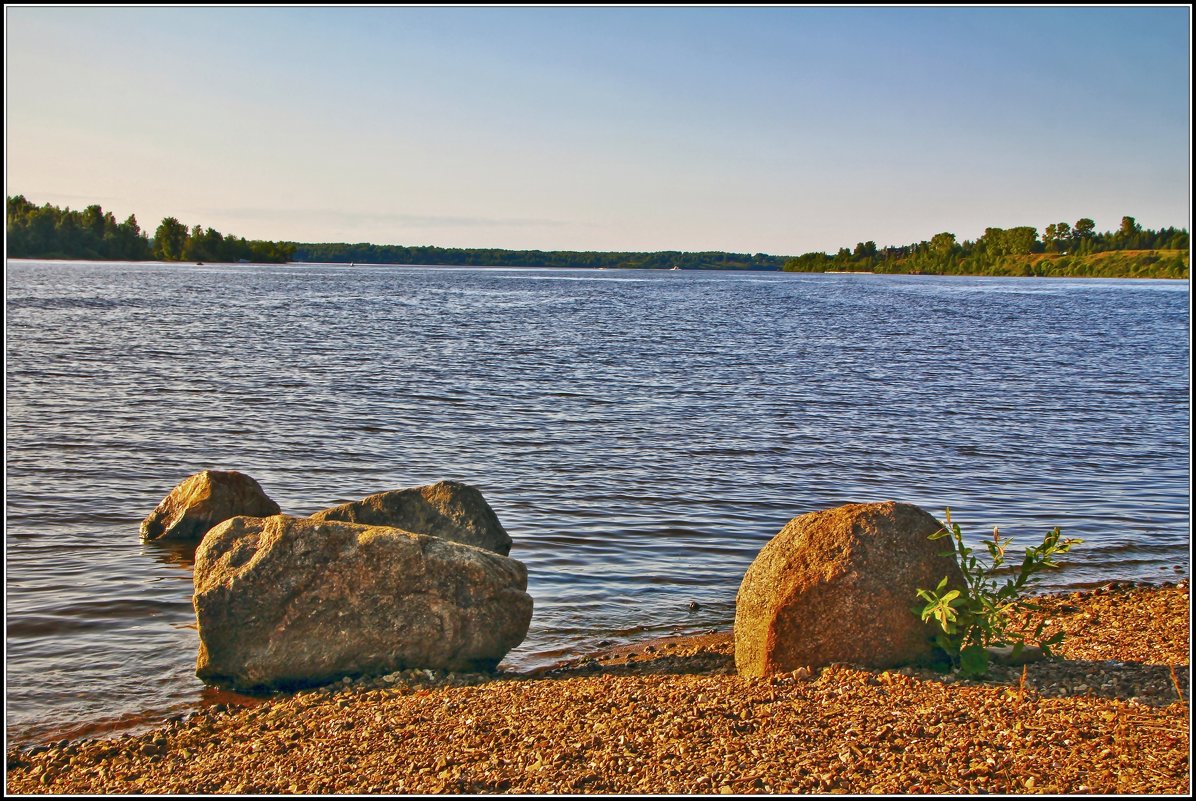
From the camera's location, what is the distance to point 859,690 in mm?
7305

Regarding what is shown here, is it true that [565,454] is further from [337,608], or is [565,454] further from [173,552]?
[337,608]

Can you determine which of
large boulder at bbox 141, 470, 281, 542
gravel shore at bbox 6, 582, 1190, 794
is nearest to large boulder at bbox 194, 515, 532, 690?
gravel shore at bbox 6, 582, 1190, 794

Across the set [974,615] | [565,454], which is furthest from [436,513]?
[565,454]

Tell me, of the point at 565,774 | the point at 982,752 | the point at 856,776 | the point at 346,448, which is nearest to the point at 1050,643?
the point at 982,752

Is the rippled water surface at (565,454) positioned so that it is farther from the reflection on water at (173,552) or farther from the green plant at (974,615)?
the green plant at (974,615)

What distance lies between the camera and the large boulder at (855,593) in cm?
793

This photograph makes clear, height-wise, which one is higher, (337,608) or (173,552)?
(337,608)

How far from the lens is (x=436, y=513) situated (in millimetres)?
11703

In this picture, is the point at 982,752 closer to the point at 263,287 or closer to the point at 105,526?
the point at 105,526

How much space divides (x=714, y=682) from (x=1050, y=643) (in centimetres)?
264

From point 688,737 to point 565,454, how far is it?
1416 centimetres

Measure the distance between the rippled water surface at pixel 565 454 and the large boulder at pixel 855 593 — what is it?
2.56 m

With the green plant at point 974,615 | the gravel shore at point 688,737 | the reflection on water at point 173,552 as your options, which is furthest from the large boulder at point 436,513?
the green plant at point 974,615

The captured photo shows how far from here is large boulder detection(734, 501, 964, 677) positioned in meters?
7.93
